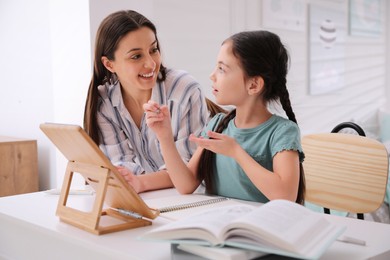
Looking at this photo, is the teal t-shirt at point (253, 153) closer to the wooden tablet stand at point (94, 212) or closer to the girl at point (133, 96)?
the girl at point (133, 96)

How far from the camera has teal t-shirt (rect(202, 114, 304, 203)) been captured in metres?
1.43

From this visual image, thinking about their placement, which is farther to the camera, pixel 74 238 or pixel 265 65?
→ pixel 265 65

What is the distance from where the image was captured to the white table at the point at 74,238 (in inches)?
36.1

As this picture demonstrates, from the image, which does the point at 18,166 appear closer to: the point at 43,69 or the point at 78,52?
the point at 43,69

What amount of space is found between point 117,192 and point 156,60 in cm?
73

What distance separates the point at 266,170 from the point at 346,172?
0.47 meters

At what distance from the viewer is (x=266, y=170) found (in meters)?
1.34

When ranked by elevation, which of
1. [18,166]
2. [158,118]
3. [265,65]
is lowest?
[18,166]

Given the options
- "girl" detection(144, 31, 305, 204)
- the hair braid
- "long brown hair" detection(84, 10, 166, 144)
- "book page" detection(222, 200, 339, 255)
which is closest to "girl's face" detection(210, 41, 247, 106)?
"girl" detection(144, 31, 305, 204)

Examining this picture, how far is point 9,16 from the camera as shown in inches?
142

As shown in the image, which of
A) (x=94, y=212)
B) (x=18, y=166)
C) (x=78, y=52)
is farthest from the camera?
(x=18, y=166)

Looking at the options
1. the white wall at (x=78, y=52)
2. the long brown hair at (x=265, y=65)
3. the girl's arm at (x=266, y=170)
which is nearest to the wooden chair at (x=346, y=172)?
the long brown hair at (x=265, y=65)

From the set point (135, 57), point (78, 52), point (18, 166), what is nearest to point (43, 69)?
point (18, 166)

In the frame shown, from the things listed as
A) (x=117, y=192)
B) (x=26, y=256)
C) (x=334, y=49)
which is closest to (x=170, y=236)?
(x=117, y=192)
